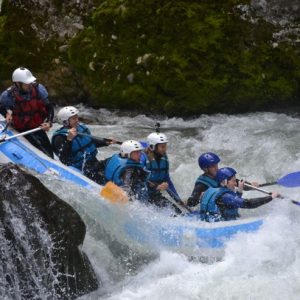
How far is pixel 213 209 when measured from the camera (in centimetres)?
657

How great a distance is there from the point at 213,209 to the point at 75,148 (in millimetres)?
1961

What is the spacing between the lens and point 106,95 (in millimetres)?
11164

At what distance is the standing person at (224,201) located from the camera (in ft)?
21.4

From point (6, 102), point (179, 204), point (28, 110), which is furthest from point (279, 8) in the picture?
point (6, 102)

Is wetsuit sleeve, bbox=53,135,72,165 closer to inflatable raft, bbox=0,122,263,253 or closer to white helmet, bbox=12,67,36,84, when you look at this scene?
white helmet, bbox=12,67,36,84

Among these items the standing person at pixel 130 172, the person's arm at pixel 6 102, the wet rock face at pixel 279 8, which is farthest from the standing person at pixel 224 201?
the wet rock face at pixel 279 8

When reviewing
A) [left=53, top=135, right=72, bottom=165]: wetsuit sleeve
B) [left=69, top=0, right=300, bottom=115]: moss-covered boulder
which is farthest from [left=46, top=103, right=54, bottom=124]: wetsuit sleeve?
[left=69, top=0, right=300, bottom=115]: moss-covered boulder

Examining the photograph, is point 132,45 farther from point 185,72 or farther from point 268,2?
point 268,2

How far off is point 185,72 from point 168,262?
16.6 feet

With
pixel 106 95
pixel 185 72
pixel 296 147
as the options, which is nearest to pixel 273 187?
pixel 296 147

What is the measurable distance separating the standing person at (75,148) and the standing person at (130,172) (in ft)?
1.84

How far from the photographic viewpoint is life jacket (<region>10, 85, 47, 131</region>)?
772 centimetres

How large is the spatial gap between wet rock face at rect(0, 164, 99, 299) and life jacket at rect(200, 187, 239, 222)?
1601 mm

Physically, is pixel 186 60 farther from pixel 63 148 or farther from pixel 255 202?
pixel 255 202
